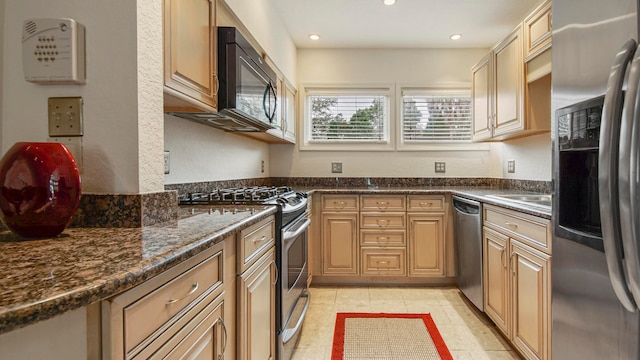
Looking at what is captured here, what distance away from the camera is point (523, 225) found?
179cm

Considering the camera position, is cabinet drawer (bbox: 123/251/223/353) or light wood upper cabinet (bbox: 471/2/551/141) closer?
cabinet drawer (bbox: 123/251/223/353)

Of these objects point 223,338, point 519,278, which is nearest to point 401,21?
point 519,278

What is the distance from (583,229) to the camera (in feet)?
3.47

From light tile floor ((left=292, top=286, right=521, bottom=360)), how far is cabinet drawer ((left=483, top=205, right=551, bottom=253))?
725 millimetres

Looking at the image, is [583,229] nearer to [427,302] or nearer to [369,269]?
[427,302]

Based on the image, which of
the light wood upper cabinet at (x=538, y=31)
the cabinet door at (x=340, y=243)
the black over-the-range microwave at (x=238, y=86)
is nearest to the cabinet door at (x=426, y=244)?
the cabinet door at (x=340, y=243)

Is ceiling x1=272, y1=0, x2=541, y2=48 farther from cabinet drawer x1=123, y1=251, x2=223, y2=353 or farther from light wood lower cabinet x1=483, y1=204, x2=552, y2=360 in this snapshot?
cabinet drawer x1=123, y1=251, x2=223, y2=353

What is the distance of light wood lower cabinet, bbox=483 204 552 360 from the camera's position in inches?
63.4

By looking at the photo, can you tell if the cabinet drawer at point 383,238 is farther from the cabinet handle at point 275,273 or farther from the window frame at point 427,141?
the cabinet handle at point 275,273

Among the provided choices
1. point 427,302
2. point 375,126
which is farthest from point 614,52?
point 375,126

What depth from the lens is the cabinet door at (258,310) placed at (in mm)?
1229

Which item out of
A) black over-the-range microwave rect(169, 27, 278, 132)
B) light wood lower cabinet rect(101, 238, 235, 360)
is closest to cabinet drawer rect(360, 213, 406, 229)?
black over-the-range microwave rect(169, 27, 278, 132)

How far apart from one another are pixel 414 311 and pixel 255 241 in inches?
68.2

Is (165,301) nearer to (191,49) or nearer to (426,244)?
(191,49)
